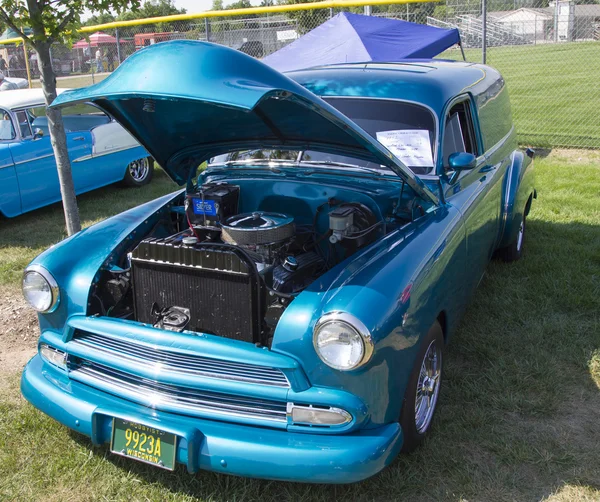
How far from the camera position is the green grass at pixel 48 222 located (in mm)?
5676

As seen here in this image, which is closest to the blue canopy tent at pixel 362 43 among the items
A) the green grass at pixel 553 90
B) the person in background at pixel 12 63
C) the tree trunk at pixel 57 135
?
the green grass at pixel 553 90

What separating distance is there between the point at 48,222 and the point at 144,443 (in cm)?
512

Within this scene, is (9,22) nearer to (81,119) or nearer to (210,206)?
(210,206)

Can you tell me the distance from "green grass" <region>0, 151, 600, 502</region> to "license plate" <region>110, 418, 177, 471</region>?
0.28 metres

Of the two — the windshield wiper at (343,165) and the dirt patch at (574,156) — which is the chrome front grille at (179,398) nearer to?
the windshield wiper at (343,165)

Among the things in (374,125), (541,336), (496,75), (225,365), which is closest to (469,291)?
(541,336)

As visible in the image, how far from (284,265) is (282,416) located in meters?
0.79

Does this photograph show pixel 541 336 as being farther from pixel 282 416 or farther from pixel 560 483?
pixel 282 416

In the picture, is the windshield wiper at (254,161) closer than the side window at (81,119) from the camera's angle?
Yes

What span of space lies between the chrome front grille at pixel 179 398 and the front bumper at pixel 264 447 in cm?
4

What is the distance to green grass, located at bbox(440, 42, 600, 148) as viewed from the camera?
31.8 feet

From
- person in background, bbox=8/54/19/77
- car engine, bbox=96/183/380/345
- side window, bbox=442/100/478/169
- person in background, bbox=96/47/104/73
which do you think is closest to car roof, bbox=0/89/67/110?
car engine, bbox=96/183/380/345

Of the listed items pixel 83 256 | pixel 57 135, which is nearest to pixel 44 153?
pixel 57 135

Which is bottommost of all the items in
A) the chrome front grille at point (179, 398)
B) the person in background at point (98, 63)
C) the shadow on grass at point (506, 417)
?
the shadow on grass at point (506, 417)
